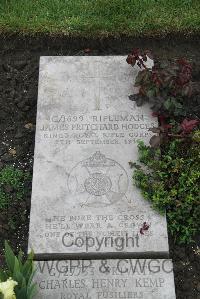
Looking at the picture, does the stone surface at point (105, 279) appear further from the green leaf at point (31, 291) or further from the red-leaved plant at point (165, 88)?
the red-leaved plant at point (165, 88)

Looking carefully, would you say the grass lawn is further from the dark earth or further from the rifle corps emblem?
the rifle corps emblem

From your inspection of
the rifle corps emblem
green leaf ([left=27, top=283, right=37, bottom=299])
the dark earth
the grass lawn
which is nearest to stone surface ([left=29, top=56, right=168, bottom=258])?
the rifle corps emblem

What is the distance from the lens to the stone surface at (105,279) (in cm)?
394

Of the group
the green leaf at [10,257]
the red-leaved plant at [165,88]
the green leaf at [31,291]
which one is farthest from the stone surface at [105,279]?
the red-leaved plant at [165,88]

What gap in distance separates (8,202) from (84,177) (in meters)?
0.67

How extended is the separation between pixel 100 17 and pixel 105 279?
2.79 m

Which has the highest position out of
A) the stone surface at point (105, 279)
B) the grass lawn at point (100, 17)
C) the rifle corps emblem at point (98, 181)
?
the grass lawn at point (100, 17)

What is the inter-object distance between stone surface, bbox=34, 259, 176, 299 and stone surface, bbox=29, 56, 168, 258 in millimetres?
98

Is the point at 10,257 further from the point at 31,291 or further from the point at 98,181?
the point at 98,181

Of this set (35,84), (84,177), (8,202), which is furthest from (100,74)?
(8,202)

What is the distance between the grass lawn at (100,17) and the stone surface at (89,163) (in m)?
0.69

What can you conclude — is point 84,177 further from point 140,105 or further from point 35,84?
point 35,84

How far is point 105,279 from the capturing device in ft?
13.2

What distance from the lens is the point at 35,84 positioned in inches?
211
